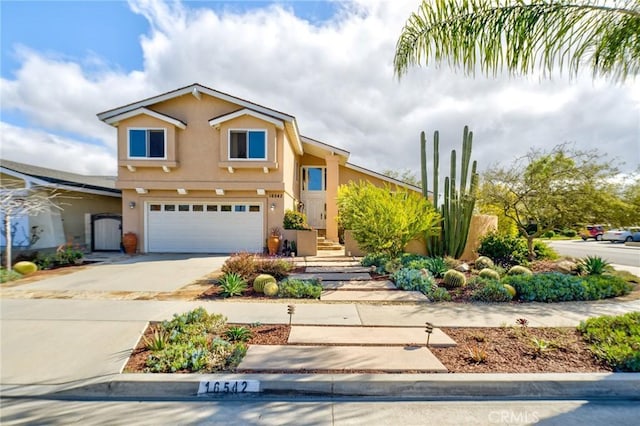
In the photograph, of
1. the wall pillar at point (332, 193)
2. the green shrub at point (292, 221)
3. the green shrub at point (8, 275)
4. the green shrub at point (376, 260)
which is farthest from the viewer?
the wall pillar at point (332, 193)

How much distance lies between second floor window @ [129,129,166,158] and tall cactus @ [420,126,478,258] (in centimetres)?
1155

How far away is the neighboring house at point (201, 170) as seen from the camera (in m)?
13.5

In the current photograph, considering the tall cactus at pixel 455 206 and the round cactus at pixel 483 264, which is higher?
the tall cactus at pixel 455 206

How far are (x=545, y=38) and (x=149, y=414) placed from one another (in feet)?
23.4

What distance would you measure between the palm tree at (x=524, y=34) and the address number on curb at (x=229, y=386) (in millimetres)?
5689

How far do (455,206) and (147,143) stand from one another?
13.6 m

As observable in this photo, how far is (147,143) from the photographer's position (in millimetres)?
13617

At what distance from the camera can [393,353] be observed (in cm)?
404

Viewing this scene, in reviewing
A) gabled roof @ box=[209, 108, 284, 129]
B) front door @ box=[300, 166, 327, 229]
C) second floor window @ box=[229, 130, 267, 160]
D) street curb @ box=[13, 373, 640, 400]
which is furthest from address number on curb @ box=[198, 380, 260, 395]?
front door @ box=[300, 166, 327, 229]

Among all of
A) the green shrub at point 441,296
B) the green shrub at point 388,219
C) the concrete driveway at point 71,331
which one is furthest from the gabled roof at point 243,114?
the green shrub at point 441,296

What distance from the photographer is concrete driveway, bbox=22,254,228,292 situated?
7688 mm

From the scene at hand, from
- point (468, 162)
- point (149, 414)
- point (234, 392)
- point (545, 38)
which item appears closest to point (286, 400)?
point (234, 392)

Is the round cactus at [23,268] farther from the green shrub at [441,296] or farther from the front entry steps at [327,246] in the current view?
the green shrub at [441,296]

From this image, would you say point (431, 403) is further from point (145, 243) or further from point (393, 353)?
point (145, 243)
